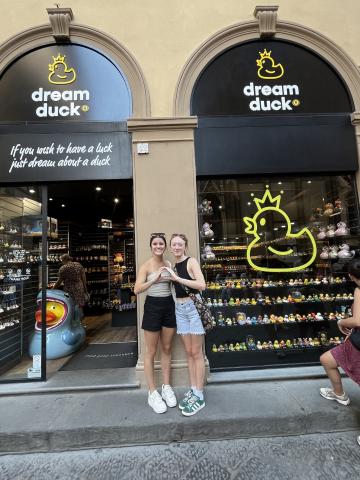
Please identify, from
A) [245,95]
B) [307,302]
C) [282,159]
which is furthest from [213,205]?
[307,302]

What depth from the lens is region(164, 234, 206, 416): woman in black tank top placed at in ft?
10.2

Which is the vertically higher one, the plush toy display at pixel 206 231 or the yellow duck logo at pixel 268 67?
the yellow duck logo at pixel 268 67

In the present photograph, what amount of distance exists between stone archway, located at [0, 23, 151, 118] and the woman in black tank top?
88.2 inches

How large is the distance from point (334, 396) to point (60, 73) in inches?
219

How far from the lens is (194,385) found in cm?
321

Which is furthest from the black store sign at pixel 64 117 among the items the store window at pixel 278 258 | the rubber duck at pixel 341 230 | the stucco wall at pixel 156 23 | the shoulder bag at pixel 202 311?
the rubber duck at pixel 341 230

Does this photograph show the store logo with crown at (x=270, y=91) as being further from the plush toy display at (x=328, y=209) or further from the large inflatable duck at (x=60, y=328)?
the large inflatable duck at (x=60, y=328)

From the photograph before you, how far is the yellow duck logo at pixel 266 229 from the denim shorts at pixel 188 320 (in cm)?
156

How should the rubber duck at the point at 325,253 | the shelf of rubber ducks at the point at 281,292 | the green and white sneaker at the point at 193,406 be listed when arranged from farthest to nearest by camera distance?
the rubber duck at the point at 325,253, the shelf of rubber ducks at the point at 281,292, the green and white sneaker at the point at 193,406

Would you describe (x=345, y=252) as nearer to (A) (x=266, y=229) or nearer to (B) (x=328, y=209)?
(B) (x=328, y=209)

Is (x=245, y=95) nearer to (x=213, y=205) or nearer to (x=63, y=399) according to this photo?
(x=213, y=205)

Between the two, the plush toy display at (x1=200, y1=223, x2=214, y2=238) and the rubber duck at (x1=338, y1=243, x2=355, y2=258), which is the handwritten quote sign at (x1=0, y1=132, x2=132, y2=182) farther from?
the rubber duck at (x1=338, y1=243, x2=355, y2=258)

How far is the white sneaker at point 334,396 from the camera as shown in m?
3.14

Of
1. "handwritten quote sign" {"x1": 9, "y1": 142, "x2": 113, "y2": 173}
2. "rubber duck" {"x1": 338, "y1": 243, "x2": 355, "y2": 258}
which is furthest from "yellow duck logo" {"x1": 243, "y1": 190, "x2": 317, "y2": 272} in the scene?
"handwritten quote sign" {"x1": 9, "y1": 142, "x2": 113, "y2": 173}
